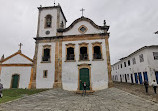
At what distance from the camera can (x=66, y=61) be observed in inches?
554

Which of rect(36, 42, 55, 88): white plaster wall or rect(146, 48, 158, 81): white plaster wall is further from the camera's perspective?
rect(146, 48, 158, 81): white plaster wall

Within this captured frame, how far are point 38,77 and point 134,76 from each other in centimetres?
1795

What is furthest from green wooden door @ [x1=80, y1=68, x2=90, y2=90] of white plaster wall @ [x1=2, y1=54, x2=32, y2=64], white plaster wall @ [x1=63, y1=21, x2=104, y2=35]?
white plaster wall @ [x1=2, y1=54, x2=32, y2=64]

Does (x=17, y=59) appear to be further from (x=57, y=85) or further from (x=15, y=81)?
(x=57, y=85)

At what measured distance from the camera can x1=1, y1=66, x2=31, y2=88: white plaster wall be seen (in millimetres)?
13914

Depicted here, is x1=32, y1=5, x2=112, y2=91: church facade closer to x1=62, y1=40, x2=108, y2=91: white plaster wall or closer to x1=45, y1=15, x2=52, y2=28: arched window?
x1=62, y1=40, x2=108, y2=91: white plaster wall

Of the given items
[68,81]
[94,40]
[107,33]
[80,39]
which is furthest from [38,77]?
[107,33]

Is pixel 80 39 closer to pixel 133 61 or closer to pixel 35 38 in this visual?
pixel 35 38

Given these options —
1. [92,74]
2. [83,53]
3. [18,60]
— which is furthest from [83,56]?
[18,60]

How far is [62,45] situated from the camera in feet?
48.6

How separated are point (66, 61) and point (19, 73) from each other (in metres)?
6.85

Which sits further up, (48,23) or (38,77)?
(48,23)

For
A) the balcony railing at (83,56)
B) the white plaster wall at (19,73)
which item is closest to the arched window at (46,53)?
the white plaster wall at (19,73)

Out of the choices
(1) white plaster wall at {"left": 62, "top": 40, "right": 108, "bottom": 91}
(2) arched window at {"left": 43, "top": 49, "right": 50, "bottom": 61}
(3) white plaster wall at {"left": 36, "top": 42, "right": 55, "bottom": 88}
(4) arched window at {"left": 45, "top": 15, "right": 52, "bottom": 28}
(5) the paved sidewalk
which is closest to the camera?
(5) the paved sidewalk
